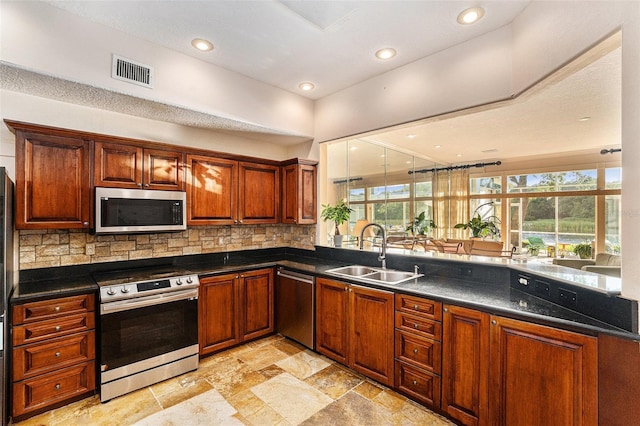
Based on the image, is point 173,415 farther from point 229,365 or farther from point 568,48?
point 568,48

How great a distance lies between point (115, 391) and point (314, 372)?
1.68 metres

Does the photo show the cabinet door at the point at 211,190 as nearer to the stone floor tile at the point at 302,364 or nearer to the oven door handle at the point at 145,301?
the oven door handle at the point at 145,301

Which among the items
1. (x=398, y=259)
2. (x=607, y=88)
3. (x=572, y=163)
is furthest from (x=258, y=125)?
(x=572, y=163)

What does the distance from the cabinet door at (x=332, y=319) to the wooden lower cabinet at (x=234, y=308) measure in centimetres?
75

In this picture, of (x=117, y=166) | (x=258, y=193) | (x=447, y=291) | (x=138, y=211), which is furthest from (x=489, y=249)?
(x=117, y=166)

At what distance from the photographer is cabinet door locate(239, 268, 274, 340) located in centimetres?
339

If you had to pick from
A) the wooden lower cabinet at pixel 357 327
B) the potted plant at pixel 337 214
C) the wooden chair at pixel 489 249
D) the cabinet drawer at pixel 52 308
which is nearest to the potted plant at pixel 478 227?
the wooden chair at pixel 489 249

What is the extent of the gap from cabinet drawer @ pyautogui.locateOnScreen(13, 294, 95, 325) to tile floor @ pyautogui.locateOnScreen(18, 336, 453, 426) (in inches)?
29.1

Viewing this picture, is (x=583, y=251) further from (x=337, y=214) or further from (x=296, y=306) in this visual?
(x=296, y=306)

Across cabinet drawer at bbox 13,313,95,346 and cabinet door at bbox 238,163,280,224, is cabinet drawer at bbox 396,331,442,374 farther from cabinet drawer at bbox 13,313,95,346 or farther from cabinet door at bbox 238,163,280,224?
cabinet drawer at bbox 13,313,95,346

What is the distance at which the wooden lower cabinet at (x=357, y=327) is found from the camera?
100 inches

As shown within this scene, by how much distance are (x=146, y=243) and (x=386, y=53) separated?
10.3ft

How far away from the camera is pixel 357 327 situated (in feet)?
9.11

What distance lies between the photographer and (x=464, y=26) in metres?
2.37
